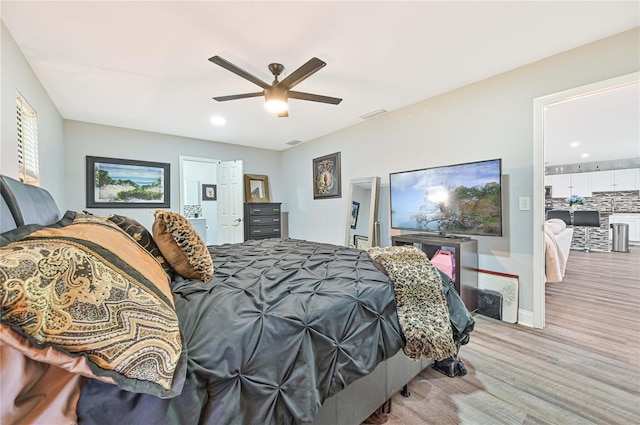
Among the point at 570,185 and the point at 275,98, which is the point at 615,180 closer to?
the point at 570,185

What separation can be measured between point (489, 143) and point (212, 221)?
18.8 feet

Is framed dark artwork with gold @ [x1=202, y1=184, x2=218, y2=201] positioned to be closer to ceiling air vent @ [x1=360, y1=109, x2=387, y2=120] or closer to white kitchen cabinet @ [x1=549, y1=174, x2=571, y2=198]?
ceiling air vent @ [x1=360, y1=109, x2=387, y2=120]

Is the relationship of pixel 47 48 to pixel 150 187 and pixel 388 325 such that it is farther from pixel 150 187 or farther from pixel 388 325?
pixel 388 325

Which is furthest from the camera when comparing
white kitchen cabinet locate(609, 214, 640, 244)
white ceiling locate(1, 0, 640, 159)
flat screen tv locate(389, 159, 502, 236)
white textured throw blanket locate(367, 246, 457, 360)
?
white kitchen cabinet locate(609, 214, 640, 244)

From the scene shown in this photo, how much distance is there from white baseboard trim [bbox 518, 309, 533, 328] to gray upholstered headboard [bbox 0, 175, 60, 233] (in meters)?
3.69

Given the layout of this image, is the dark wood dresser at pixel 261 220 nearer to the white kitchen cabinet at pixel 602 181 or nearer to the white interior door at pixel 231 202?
the white interior door at pixel 231 202

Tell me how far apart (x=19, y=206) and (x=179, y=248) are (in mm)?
633

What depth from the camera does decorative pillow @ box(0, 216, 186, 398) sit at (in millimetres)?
588

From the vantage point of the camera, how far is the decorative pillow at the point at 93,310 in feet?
1.93

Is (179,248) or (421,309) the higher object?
(179,248)

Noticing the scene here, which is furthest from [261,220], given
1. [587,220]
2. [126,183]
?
[587,220]

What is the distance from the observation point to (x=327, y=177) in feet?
16.3

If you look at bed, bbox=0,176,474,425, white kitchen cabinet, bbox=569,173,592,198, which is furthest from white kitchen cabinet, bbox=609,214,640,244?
bed, bbox=0,176,474,425

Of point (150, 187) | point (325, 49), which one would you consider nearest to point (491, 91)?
point (325, 49)
